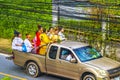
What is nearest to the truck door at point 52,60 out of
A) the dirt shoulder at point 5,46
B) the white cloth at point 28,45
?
the white cloth at point 28,45

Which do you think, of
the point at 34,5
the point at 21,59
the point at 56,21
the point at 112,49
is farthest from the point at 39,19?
the point at 21,59

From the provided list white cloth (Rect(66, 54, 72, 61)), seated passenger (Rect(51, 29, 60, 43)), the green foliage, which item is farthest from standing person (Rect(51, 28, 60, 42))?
the green foliage

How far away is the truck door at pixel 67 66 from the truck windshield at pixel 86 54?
0.26 m

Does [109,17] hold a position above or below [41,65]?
above

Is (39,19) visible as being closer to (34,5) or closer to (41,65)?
(34,5)

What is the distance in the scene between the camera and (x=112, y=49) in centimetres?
1855

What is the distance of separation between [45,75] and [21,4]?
10149 mm

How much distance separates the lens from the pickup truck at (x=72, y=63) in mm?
13023

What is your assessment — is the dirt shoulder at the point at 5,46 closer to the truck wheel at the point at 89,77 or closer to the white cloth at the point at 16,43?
the white cloth at the point at 16,43

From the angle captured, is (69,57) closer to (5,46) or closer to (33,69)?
(33,69)

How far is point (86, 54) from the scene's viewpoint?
13.8 meters

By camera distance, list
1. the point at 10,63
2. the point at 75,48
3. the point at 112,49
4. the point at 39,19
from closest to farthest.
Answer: the point at 75,48, the point at 10,63, the point at 112,49, the point at 39,19

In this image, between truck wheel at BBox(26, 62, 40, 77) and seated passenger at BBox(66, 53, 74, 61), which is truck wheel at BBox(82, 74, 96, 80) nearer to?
seated passenger at BBox(66, 53, 74, 61)

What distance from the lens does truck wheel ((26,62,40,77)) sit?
14625 millimetres
